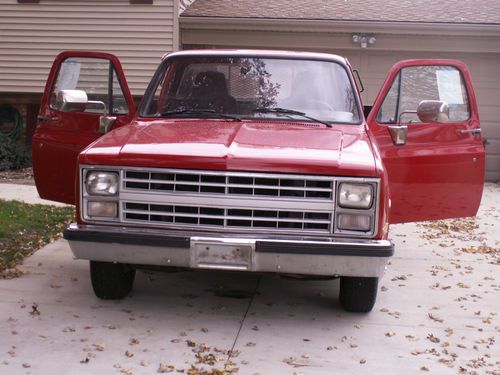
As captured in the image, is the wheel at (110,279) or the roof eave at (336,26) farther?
the roof eave at (336,26)

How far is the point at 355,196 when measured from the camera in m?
4.91

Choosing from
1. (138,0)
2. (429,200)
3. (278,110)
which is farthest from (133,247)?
(138,0)

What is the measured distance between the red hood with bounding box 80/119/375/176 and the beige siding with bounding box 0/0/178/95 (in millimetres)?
8550

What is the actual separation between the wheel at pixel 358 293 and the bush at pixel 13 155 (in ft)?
30.8

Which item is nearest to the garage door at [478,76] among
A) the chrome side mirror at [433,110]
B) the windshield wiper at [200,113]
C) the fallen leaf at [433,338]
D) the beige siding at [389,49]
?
the beige siding at [389,49]

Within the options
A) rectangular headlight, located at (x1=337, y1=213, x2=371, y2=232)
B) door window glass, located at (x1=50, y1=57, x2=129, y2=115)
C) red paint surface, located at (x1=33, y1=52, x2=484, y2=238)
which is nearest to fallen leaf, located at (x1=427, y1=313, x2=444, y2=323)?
red paint surface, located at (x1=33, y1=52, x2=484, y2=238)

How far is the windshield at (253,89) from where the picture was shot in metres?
6.02

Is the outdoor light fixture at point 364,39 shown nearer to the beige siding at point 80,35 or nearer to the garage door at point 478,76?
the garage door at point 478,76

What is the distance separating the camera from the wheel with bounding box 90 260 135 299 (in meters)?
5.52

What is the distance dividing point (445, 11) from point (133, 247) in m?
11.2

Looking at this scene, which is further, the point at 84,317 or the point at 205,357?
the point at 84,317

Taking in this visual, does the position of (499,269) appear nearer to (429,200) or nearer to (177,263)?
(429,200)

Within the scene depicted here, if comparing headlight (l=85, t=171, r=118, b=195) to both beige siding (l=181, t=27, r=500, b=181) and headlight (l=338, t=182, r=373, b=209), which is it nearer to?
headlight (l=338, t=182, r=373, b=209)

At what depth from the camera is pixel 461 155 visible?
6309mm
